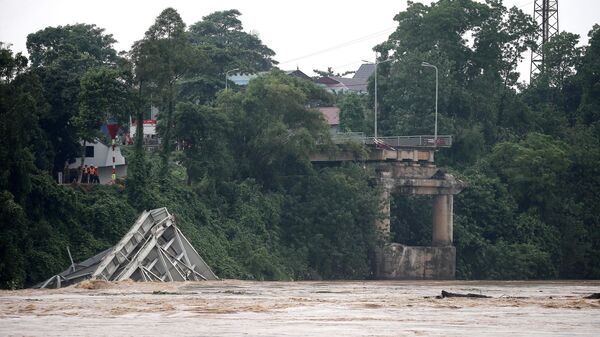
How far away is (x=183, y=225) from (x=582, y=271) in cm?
3509

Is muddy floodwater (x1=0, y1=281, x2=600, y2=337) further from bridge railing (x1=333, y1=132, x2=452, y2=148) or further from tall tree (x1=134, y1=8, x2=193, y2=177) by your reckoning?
bridge railing (x1=333, y1=132, x2=452, y2=148)

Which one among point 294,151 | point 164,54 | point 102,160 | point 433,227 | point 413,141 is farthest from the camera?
point 413,141

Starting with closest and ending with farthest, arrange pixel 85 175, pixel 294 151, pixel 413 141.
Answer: pixel 85 175, pixel 294 151, pixel 413 141

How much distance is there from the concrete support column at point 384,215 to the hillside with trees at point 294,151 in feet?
3.27

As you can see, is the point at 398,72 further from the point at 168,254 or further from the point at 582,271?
the point at 168,254

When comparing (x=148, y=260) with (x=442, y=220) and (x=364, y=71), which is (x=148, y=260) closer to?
(x=442, y=220)

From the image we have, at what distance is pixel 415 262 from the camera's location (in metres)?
92.1

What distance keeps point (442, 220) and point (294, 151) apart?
51.1ft

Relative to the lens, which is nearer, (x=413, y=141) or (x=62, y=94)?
(x=62, y=94)

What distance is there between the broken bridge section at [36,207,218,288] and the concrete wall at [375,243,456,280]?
2081 cm

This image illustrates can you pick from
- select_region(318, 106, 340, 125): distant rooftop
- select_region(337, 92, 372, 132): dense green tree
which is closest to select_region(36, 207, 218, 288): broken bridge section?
select_region(337, 92, 372, 132): dense green tree

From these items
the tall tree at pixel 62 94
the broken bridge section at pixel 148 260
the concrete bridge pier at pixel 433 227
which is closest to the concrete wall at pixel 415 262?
the concrete bridge pier at pixel 433 227

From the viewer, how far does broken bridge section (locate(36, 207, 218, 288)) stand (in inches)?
2462

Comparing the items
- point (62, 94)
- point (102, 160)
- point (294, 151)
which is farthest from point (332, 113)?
point (62, 94)
